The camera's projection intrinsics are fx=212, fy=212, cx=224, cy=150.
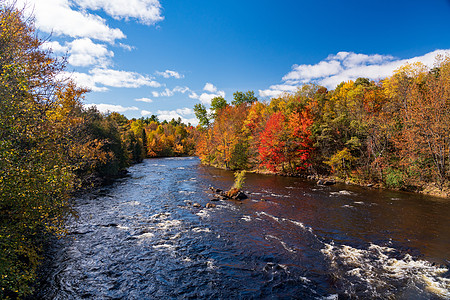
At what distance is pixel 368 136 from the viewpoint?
3038 centimetres

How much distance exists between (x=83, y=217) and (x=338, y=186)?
29.9m

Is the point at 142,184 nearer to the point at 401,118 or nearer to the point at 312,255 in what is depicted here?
the point at 312,255

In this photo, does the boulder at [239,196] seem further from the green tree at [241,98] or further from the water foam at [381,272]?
the green tree at [241,98]

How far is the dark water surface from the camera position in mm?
8734

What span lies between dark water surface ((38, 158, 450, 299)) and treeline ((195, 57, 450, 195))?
5.92 meters

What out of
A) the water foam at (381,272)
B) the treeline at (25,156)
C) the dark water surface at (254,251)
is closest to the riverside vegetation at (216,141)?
the treeline at (25,156)

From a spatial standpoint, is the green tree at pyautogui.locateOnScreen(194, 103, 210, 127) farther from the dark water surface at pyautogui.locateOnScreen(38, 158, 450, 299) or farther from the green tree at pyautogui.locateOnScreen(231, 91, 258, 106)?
the dark water surface at pyautogui.locateOnScreen(38, 158, 450, 299)

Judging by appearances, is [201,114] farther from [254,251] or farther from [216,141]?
[254,251]

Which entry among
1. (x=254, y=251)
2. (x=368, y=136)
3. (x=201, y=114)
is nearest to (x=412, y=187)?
(x=368, y=136)

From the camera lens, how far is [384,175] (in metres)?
28.3

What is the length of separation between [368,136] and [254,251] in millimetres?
27524

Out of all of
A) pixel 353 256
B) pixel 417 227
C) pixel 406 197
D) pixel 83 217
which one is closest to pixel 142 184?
pixel 83 217

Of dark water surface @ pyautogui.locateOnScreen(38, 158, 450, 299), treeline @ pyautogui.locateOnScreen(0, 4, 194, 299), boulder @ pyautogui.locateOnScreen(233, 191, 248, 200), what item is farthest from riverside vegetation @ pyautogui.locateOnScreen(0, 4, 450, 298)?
boulder @ pyautogui.locateOnScreen(233, 191, 248, 200)

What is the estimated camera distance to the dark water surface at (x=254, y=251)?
8.73m
